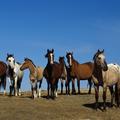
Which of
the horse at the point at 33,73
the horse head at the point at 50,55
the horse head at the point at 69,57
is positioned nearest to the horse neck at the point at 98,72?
the horse head at the point at 50,55

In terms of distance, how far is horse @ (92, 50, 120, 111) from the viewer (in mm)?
25719

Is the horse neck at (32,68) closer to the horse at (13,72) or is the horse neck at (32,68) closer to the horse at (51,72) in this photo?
the horse at (51,72)

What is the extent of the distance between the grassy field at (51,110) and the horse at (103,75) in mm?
1133

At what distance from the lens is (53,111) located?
83.2ft

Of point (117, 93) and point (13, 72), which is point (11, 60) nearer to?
point (13, 72)

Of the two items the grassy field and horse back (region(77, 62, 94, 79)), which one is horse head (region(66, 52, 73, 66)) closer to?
horse back (region(77, 62, 94, 79))

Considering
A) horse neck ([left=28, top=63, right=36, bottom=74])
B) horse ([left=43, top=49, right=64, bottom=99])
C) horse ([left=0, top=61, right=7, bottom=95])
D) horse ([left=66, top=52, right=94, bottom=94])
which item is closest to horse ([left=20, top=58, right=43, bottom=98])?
horse neck ([left=28, top=63, right=36, bottom=74])

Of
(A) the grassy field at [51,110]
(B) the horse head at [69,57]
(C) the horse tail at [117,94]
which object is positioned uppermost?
(B) the horse head at [69,57]

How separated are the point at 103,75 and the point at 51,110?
3565mm

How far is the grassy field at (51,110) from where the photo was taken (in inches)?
947

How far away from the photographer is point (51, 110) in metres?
25.7

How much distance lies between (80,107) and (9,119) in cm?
541

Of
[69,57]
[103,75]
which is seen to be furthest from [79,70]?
[103,75]

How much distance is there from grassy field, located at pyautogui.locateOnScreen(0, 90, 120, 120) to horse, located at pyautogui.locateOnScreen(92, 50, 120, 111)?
3.72 ft
